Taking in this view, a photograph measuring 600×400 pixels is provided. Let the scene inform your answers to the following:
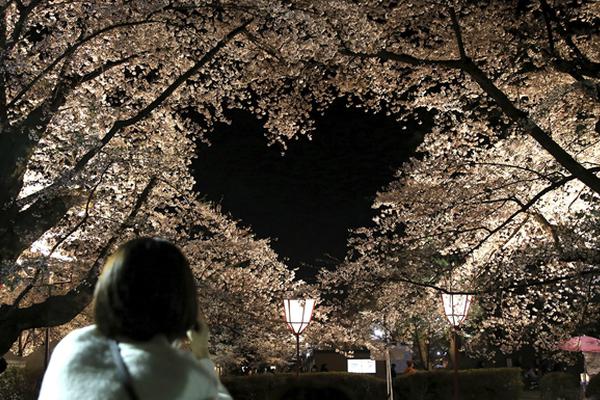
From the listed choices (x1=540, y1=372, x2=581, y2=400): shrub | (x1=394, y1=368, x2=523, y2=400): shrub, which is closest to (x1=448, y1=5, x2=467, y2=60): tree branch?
(x1=394, y1=368, x2=523, y2=400): shrub

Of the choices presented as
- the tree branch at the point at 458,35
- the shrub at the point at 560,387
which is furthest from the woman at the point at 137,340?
the shrub at the point at 560,387

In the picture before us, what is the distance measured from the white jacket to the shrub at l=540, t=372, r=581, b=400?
17.3 meters

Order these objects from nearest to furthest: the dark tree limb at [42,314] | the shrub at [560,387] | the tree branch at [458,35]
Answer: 1. the tree branch at [458,35]
2. the dark tree limb at [42,314]
3. the shrub at [560,387]

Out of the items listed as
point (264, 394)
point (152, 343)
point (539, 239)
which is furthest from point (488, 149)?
point (152, 343)

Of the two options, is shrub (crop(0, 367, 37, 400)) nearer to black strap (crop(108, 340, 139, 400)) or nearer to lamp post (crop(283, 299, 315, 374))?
lamp post (crop(283, 299, 315, 374))

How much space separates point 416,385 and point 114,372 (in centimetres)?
1581

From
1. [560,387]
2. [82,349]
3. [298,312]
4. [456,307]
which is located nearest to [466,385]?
[560,387]

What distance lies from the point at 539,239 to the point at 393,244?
8.70ft

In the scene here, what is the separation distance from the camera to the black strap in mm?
1440

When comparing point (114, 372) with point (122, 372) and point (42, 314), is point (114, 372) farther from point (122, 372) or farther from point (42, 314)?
point (42, 314)

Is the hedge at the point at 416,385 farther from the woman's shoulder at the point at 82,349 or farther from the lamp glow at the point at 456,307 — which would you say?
the woman's shoulder at the point at 82,349

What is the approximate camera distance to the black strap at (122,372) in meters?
1.44

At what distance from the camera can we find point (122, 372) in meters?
1.46

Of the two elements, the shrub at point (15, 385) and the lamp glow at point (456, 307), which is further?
the shrub at point (15, 385)
